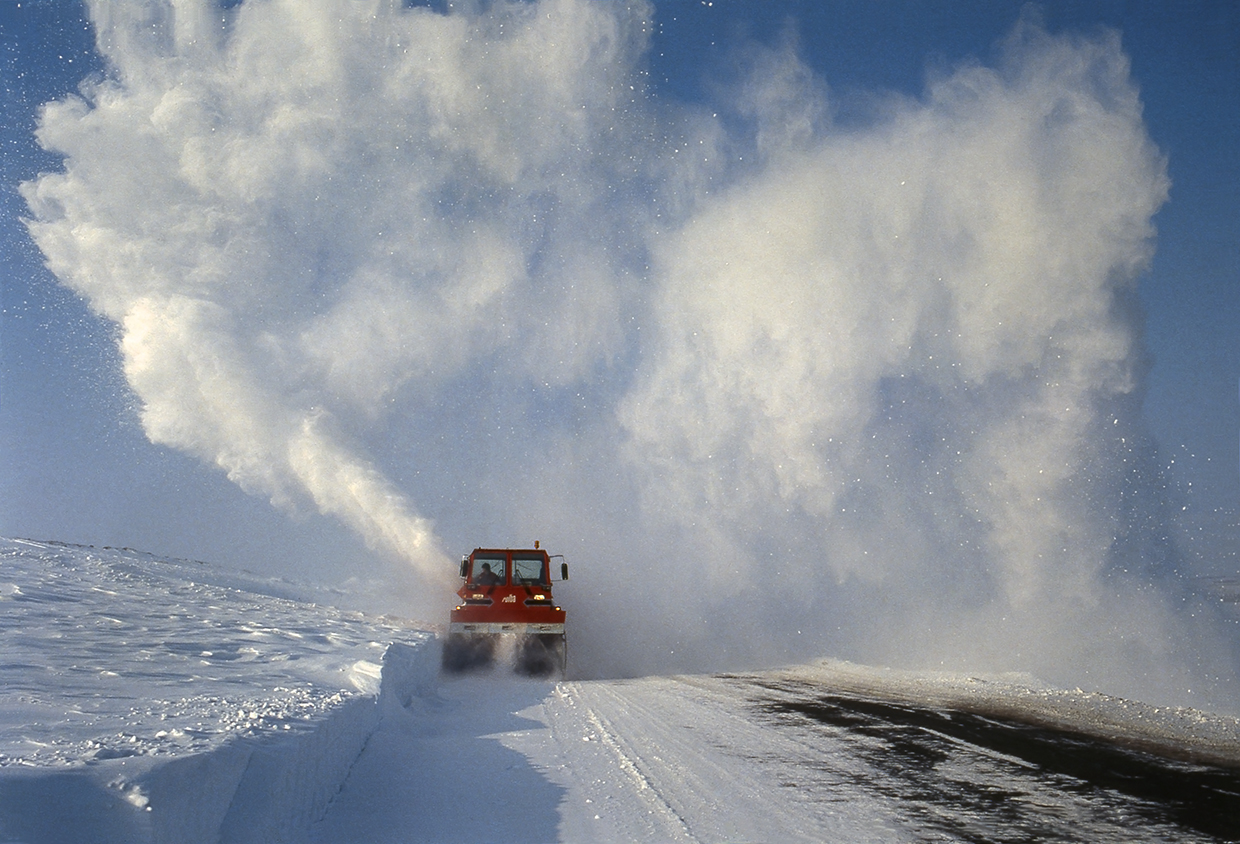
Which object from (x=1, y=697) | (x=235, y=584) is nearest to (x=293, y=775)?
(x=1, y=697)

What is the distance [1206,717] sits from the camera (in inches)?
348

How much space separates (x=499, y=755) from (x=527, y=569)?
10190 mm

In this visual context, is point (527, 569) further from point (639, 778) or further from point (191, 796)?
point (191, 796)

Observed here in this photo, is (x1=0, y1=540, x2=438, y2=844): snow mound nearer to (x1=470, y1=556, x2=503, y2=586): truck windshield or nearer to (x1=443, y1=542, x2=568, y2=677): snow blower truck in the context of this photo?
(x1=443, y1=542, x2=568, y2=677): snow blower truck

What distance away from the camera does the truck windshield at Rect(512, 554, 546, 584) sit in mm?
16672

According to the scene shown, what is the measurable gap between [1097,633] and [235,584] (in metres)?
22.8

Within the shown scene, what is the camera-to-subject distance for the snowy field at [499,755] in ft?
12.5

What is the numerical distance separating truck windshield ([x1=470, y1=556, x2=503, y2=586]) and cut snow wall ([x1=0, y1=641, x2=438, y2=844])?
10.8 m

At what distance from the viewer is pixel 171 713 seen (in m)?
4.90


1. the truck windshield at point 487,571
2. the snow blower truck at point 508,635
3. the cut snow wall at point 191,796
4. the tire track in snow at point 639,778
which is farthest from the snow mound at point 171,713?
the truck windshield at point 487,571

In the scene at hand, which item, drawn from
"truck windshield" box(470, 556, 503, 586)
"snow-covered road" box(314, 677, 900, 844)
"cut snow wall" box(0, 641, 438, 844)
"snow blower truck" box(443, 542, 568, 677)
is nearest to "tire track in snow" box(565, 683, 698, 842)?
"snow-covered road" box(314, 677, 900, 844)

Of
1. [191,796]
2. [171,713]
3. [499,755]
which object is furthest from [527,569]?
[191,796]

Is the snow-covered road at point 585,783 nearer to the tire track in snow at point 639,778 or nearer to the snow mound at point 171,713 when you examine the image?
the tire track in snow at point 639,778

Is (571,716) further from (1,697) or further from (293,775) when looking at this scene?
(1,697)
